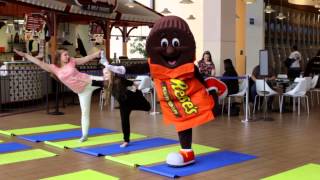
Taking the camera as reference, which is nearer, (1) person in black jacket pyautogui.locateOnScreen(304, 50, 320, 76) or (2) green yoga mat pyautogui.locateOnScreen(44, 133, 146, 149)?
(2) green yoga mat pyautogui.locateOnScreen(44, 133, 146, 149)

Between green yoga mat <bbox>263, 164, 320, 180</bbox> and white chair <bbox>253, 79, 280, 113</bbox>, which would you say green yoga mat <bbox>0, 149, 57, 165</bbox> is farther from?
white chair <bbox>253, 79, 280, 113</bbox>

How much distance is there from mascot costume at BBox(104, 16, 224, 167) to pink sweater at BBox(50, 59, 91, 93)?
63.1 inches

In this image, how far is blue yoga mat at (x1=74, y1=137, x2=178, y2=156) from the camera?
21.1 ft

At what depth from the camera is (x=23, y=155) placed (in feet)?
20.9

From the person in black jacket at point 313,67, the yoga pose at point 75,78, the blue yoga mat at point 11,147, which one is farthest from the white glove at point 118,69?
the person in black jacket at point 313,67

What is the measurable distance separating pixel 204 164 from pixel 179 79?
110 cm

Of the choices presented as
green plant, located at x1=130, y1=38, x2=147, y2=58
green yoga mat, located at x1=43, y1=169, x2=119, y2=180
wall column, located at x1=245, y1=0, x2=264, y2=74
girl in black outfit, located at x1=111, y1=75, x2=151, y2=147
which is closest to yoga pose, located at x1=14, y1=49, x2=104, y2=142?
girl in black outfit, located at x1=111, y1=75, x2=151, y2=147

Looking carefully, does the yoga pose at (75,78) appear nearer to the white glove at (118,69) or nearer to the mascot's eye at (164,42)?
the white glove at (118,69)

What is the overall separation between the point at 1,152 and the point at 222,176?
3.21 m

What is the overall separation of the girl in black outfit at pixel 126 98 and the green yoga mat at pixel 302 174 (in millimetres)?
2300

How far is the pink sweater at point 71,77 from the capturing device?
6.91 metres

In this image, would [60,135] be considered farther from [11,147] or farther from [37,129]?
[11,147]

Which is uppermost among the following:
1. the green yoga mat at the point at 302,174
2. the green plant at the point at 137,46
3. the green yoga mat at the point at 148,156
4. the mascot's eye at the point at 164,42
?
the green plant at the point at 137,46

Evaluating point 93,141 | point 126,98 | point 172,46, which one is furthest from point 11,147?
point 172,46
